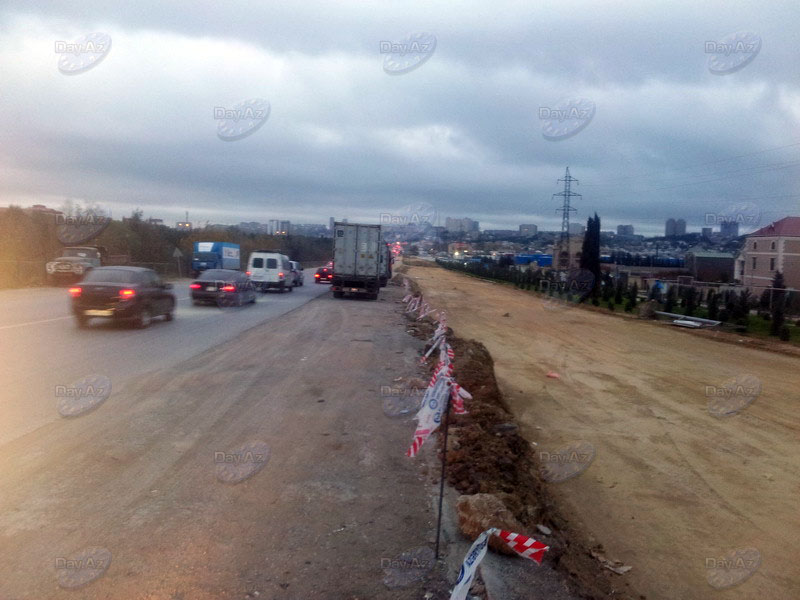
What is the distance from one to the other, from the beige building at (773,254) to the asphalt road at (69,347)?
41.7 meters

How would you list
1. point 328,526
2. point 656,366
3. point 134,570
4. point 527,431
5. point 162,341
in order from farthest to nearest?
point 656,366, point 162,341, point 527,431, point 328,526, point 134,570

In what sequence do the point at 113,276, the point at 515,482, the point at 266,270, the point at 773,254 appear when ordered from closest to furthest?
the point at 515,482
the point at 113,276
the point at 266,270
the point at 773,254

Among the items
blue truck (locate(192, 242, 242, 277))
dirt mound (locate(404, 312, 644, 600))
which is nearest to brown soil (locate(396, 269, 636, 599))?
dirt mound (locate(404, 312, 644, 600))

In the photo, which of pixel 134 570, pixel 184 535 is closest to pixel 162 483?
pixel 184 535

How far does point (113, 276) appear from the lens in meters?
17.3

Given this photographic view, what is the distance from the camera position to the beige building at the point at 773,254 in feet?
158

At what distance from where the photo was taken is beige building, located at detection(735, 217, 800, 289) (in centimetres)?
4828

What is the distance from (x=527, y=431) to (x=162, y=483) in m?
6.28

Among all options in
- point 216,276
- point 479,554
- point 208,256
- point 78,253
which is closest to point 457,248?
point 208,256

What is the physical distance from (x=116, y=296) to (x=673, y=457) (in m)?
13.9

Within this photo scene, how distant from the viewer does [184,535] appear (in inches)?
202

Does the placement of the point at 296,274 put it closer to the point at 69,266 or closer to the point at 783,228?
the point at 69,266

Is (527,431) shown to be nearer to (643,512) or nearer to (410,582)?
(643,512)

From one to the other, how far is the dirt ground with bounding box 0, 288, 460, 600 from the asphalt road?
2.72 feet
